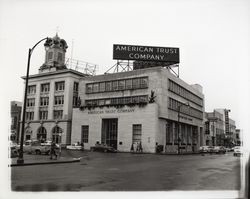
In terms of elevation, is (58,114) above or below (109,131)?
above

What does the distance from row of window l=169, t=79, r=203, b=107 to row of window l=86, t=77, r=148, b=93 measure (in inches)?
226

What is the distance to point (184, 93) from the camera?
60250 millimetres

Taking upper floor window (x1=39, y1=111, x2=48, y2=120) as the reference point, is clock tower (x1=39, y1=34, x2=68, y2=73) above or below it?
above

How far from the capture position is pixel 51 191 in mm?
9461

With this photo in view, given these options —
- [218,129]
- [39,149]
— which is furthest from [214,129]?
[39,149]

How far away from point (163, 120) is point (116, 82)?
11080 mm

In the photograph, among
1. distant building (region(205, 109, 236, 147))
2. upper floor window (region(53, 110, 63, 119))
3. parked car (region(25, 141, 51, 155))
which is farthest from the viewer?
distant building (region(205, 109, 236, 147))

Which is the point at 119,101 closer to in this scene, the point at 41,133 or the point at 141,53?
the point at 141,53

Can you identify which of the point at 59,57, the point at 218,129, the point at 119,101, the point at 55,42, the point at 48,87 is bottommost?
the point at 218,129

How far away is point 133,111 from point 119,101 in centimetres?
443

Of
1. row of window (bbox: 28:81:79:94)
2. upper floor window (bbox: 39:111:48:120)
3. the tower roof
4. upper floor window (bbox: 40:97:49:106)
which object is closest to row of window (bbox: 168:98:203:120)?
row of window (bbox: 28:81:79:94)

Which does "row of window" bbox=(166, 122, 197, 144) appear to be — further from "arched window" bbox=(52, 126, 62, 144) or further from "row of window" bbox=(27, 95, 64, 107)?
"row of window" bbox=(27, 95, 64, 107)

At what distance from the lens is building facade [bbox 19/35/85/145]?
59594 millimetres

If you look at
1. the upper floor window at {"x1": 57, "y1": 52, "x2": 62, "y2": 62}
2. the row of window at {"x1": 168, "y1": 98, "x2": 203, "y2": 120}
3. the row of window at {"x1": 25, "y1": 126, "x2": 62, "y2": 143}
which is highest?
the upper floor window at {"x1": 57, "y1": 52, "x2": 62, "y2": 62}
